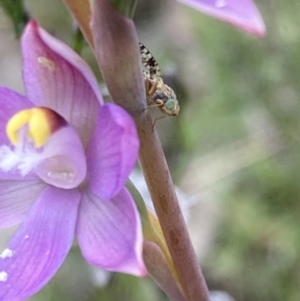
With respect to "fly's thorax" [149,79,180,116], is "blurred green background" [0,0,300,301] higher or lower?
lower

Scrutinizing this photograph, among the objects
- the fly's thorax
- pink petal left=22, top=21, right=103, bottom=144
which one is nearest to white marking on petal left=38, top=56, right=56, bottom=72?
pink petal left=22, top=21, right=103, bottom=144

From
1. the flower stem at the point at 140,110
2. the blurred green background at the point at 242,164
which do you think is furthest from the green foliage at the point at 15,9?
the blurred green background at the point at 242,164

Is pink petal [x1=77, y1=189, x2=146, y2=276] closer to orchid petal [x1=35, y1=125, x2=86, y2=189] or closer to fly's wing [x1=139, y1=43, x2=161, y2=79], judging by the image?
orchid petal [x1=35, y1=125, x2=86, y2=189]

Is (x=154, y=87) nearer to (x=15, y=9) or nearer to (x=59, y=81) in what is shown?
(x=59, y=81)

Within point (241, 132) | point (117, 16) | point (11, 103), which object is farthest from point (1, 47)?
point (117, 16)

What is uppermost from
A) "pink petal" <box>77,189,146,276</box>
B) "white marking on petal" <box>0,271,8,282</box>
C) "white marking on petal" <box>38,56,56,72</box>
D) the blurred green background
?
"white marking on petal" <box>38,56,56,72</box>

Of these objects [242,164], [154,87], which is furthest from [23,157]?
[242,164]

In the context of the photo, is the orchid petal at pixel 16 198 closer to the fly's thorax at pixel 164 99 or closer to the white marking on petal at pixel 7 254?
the white marking on petal at pixel 7 254
